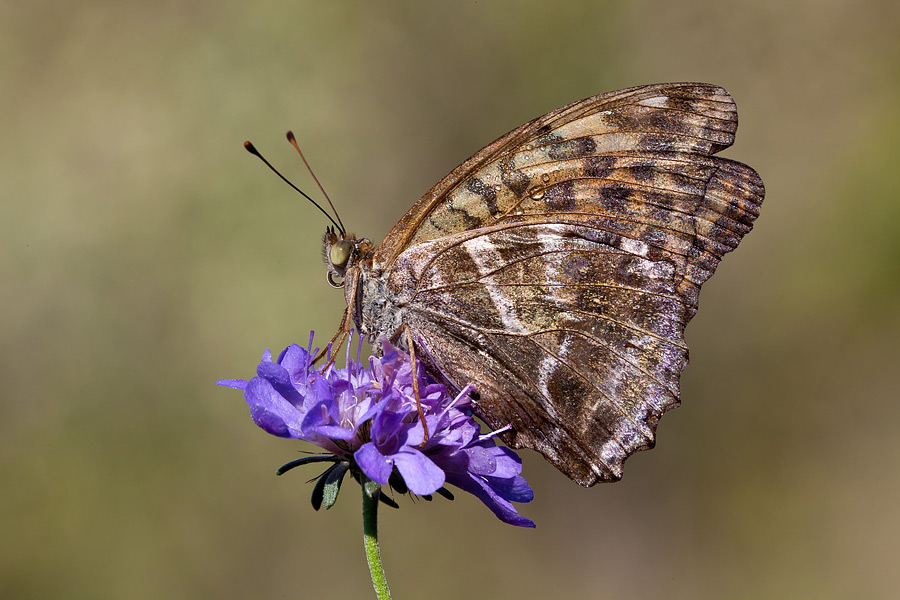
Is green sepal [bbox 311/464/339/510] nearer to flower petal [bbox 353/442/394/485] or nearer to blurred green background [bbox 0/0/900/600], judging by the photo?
flower petal [bbox 353/442/394/485]

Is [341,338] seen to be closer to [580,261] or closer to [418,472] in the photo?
[418,472]

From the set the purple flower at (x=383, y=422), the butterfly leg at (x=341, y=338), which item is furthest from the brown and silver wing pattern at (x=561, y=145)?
the purple flower at (x=383, y=422)

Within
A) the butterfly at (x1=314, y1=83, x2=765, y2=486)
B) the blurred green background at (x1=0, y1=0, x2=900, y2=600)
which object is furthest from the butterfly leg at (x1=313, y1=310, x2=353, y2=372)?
the blurred green background at (x1=0, y1=0, x2=900, y2=600)

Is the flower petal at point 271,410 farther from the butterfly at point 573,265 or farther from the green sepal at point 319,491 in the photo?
the butterfly at point 573,265

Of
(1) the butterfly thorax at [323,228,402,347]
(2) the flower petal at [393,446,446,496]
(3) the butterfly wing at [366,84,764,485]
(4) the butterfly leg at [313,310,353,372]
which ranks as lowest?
(2) the flower petal at [393,446,446,496]

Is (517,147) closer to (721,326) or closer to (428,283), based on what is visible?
(428,283)

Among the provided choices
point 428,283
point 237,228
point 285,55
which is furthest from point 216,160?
point 428,283

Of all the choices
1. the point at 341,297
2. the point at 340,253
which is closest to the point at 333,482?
the point at 340,253
